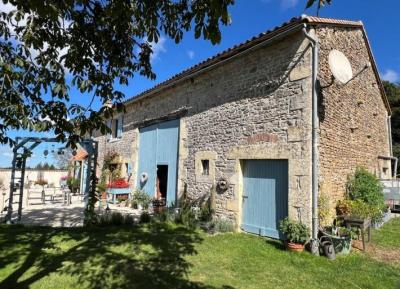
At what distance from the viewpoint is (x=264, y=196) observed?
7891mm

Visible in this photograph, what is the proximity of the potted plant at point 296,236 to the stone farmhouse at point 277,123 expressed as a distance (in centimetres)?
23

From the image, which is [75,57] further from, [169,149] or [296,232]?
[169,149]

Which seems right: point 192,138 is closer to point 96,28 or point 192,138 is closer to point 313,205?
point 313,205

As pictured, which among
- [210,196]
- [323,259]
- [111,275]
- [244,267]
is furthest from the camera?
[210,196]

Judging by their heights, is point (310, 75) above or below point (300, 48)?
below

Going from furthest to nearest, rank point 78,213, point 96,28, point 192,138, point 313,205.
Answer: point 78,213, point 192,138, point 313,205, point 96,28

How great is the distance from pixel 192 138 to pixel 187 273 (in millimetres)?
6084

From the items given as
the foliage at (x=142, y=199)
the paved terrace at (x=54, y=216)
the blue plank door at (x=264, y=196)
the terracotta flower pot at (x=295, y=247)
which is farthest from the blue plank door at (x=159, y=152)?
the terracotta flower pot at (x=295, y=247)

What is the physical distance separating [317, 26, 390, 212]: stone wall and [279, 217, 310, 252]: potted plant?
1136 mm

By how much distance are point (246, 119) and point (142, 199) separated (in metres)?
6.67

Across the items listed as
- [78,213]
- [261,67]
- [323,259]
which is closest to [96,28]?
[261,67]

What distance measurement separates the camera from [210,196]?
9422mm

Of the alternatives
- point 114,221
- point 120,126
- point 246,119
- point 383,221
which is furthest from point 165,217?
point 120,126

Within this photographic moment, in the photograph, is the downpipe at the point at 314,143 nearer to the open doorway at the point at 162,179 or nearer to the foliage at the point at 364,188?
the foliage at the point at 364,188
